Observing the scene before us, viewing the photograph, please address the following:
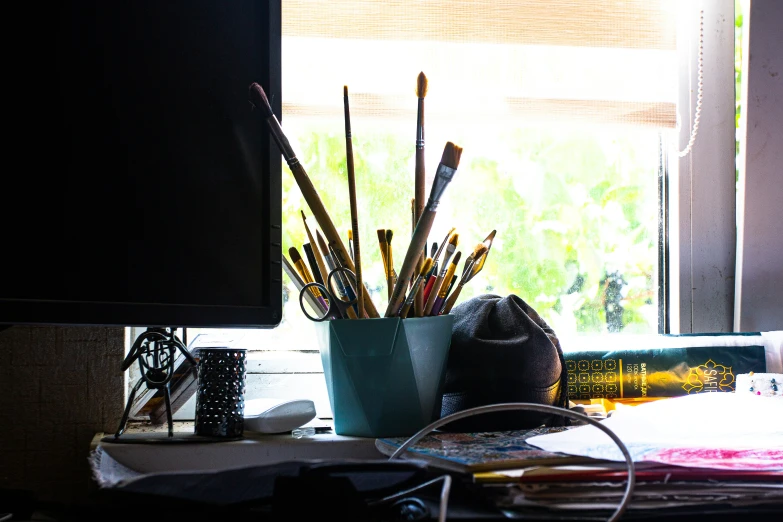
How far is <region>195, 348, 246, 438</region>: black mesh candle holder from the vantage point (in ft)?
2.46

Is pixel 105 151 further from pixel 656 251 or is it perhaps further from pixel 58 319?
pixel 656 251

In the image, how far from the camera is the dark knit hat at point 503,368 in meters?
0.77

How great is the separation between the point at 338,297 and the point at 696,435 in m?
0.37

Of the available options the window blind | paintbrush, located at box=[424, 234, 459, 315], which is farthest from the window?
paintbrush, located at box=[424, 234, 459, 315]

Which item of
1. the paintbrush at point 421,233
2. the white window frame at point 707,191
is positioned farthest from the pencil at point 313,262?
the white window frame at point 707,191

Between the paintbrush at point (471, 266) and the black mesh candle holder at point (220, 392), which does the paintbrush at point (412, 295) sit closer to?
the paintbrush at point (471, 266)

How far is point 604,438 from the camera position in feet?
2.10

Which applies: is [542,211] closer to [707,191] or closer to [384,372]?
[707,191]

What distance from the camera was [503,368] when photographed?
2.54ft

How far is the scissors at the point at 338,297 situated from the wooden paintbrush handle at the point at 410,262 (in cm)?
4

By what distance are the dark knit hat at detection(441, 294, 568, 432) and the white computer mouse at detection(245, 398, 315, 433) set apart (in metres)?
0.15

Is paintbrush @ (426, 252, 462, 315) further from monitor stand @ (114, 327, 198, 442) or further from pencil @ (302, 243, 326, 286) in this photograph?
monitor stand @ (114, 327, 198, 442)

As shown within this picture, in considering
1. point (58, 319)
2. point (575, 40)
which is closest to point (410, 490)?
point (58, 319)

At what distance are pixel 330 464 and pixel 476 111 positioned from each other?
687mm
